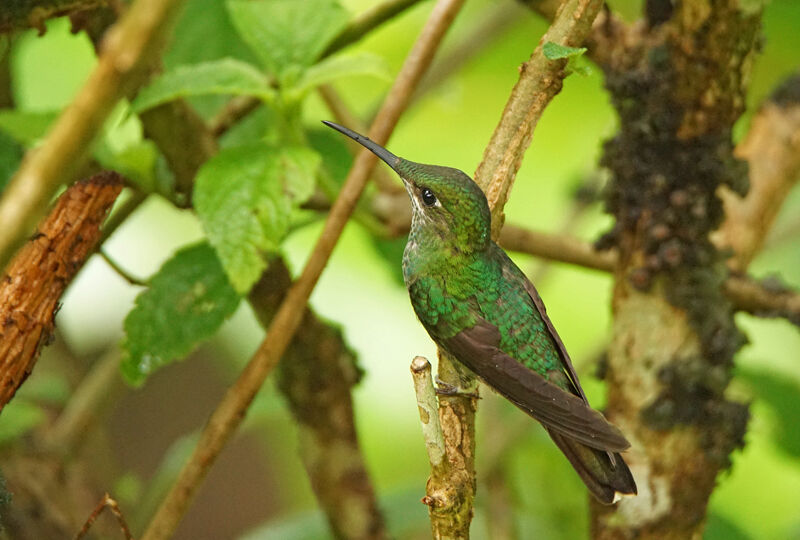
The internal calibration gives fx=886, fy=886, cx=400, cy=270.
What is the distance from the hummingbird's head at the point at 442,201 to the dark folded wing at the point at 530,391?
0.68ft

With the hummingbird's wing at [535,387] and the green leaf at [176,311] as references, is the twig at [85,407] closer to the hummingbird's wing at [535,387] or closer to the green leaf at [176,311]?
the green leaf at [176,311]

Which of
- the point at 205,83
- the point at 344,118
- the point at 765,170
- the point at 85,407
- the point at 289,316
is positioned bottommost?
the point at 85,407

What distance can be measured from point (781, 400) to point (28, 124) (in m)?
2.12

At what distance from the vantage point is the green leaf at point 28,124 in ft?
6.26

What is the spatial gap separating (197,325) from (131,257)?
5.46 feet

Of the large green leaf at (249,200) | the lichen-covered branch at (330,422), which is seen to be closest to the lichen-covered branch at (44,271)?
the large green leaf at (249,200)

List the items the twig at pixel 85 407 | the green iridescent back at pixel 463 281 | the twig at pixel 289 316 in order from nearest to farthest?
the twig at pixel 289 316 < the green iridescent back at pixel 463 281 < the twig at pixel 85 407

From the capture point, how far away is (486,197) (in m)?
1.66

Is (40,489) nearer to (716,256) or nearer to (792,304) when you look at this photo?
(716,256)

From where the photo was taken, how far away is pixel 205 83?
1.68m

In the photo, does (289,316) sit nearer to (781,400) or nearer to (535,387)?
(535,387)

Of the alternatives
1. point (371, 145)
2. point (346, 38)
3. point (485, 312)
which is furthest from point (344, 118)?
point (485, 312)

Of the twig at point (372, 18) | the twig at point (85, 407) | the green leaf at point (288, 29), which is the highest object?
the twig at point (372, 18)

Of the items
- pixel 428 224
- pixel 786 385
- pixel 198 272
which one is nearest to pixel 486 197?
pixel 428 224
